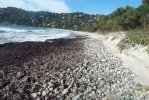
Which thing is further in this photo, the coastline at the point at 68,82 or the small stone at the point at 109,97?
the coastline at the point at 68,82

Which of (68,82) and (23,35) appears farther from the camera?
(23,35)

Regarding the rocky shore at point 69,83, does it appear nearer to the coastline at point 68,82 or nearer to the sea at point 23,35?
the coastline at point 68,82

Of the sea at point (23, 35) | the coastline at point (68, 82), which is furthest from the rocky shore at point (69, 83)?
the sea at point (23, 35)

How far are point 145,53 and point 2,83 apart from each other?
11.9 metres

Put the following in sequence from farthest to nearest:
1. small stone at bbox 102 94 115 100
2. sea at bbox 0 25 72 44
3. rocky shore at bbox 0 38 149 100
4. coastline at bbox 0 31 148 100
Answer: sea at bbox 0 25 72 44 < coastline at bbox 0 31 148 100 < rocky shore at bbox 0 38 149 100 < small stone at bbox 102 94 115 100

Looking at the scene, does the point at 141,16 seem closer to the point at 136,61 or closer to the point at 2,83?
the point at 136,61

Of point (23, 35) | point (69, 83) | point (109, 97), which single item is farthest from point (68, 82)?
point (23, 35)

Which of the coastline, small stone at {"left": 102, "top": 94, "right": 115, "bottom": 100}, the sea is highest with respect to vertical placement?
small stone at {"left": 102, "top": 94, "right": 115, "bottom": 100}

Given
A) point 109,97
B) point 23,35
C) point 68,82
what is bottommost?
point 23,35

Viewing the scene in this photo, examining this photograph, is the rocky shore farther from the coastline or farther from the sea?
the sea

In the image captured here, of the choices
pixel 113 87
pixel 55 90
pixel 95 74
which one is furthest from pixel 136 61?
pixel 55 90

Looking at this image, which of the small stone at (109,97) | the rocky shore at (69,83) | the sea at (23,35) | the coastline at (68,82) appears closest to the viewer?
the small stone at (109,97)

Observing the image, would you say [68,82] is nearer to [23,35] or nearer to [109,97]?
[109,97]

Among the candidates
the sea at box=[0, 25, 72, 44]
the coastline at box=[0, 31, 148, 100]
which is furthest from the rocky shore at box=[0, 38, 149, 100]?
the sea at box=[0, 25, 72, 44]
